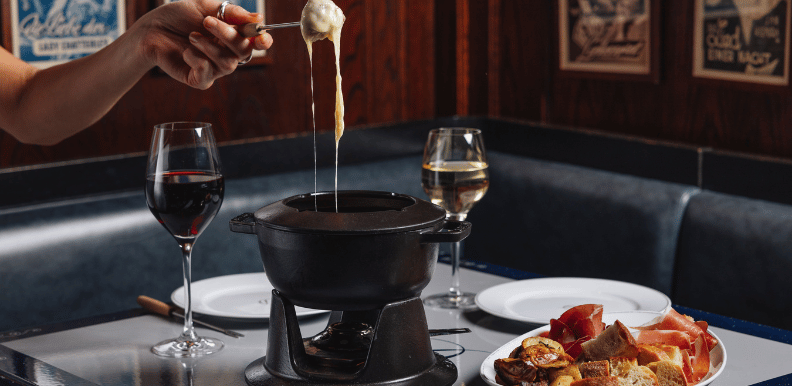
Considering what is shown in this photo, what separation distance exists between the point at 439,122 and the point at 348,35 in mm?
416

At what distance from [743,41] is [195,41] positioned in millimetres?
1491

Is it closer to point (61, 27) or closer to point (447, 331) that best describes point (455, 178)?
point (447, 331)

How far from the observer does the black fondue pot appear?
3.25 ft

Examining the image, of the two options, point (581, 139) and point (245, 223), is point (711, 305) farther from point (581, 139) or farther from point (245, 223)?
point (245, 223)

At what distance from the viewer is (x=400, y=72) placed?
9.84ft

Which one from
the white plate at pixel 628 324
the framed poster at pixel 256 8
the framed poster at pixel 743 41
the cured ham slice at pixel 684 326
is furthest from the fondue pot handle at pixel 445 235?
the framed poster at pixel 256 8

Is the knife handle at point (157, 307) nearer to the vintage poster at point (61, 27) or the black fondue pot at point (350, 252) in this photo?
the black fondue pot at point (350, 252)

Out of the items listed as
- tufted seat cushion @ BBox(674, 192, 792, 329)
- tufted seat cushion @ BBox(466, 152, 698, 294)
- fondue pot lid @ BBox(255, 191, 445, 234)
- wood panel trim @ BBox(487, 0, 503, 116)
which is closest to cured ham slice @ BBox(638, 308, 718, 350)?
fondue pot lid @ BBox(255, 191, 445, 234)

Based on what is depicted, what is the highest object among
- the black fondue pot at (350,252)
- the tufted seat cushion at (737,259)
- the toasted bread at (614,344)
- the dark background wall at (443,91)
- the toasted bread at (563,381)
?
the dark background wall at (443,91)

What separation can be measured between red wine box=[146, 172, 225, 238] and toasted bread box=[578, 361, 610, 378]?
568mm

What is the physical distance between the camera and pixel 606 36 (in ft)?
8.72

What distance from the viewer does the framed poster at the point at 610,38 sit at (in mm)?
2516

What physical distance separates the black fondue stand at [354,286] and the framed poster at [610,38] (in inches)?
64.8

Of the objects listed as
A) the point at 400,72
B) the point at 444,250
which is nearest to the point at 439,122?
the point at 400,72
